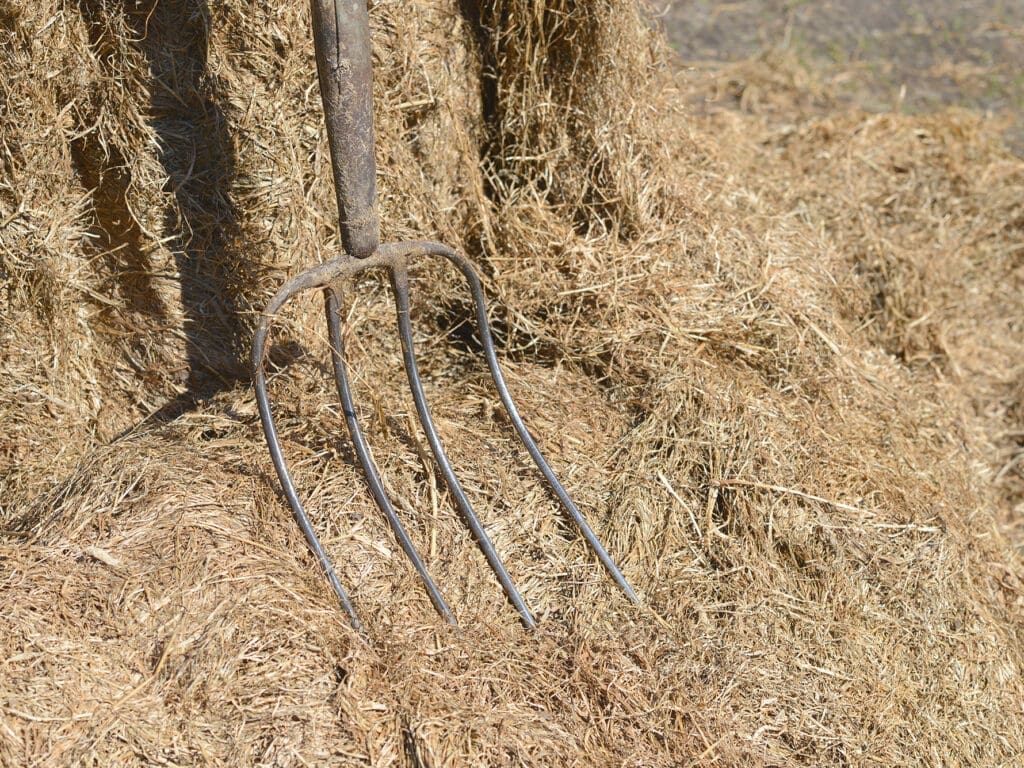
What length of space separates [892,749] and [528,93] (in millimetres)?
1859

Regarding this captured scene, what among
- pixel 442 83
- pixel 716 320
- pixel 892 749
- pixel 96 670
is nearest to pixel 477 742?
pixel 96 670

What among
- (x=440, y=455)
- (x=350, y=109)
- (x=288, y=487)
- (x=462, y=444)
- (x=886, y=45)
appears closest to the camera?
(x=350, y=109)

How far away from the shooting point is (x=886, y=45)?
15.5ft

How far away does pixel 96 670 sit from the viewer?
6.10 ft

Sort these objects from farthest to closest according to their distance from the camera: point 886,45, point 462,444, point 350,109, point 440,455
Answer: point 886,45, point 462,444, point 440,455, point 350,109

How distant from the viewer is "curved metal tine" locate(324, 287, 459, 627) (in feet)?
6.93

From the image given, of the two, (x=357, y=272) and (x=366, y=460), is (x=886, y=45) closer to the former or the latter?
(x=357, y=272)

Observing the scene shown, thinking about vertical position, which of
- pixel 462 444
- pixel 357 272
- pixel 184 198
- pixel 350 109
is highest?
pixel 350 109

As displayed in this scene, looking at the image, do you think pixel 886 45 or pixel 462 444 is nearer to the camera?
pixel 462 444

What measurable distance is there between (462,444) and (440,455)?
17 centimetres


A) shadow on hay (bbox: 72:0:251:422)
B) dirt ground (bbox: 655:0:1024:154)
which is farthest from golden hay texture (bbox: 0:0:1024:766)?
dirt ground (bbox: 655:0:1024:154)

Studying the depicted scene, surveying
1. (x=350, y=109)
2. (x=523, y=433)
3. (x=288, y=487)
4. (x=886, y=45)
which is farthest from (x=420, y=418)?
(x=886, y=45)

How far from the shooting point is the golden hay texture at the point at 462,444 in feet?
6.32

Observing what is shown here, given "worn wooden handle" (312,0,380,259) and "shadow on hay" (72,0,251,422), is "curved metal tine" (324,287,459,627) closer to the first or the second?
"worn wooden handle" (312,0,380,259)
